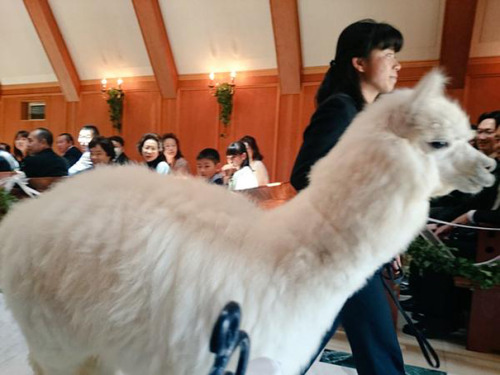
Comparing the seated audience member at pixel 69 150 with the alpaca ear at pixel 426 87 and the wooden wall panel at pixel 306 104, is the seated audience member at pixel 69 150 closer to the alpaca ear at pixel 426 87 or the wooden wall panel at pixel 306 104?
the wooden wall panel at pixel 306 104

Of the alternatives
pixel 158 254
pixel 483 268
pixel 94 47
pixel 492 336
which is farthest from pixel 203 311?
pixel 94 47

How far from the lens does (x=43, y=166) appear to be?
3719mm

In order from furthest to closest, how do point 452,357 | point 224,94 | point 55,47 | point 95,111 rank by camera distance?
1. point 95,111
2. point 55,47
3. point 224,94
4. point 452,357

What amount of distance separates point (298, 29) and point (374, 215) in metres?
7.07

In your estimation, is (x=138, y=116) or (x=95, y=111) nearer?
(x=138, y=116)

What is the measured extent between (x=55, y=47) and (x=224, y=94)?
13.9ft

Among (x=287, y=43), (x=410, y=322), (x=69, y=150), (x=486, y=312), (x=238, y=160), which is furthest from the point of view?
(x=287, y=43)

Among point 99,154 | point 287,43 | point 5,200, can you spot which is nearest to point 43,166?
point 99,154

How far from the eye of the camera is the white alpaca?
36.0 inches

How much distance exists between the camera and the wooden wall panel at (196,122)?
8.91 metres

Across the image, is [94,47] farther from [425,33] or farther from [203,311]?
[203,311]

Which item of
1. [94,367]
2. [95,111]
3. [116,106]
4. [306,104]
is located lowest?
[94,367]

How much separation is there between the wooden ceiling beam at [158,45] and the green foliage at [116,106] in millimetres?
1138

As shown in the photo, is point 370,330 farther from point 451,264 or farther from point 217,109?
point 217,109
